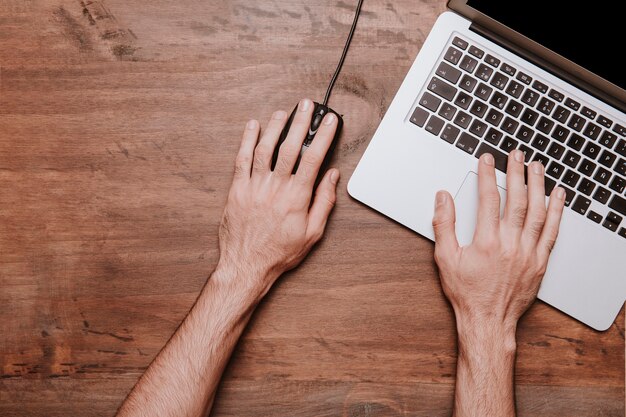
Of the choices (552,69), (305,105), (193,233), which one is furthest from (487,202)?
(193,233)

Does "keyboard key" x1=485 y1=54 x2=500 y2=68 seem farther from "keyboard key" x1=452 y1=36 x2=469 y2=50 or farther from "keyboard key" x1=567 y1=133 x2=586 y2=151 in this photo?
"keyboard key" x1=567 y1=133 x2=586 y2=151

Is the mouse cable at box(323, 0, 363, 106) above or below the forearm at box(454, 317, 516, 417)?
above

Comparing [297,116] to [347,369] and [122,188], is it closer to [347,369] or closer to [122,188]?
[122,188]

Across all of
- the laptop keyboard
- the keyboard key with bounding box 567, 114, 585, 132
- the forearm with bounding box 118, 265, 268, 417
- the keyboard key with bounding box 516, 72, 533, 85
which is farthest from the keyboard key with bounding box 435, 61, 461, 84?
the forearm with bounding box 118, 265, 268, 417

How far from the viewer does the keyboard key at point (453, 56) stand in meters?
0.90

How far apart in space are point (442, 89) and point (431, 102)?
0.09ft

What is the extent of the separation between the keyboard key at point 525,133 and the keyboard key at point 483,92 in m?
0.08

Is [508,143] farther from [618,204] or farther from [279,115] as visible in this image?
[279,115]

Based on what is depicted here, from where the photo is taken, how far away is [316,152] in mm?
918

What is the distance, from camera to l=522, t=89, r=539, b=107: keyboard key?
895 millimetres

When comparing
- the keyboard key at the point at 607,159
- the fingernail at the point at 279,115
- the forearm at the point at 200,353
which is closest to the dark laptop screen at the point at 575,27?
the keyboard key at the point at 607,159

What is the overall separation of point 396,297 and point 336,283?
0.11m

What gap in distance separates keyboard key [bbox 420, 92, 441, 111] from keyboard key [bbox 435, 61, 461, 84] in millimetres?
38

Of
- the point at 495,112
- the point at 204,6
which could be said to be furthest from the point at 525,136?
the point at 204,6
